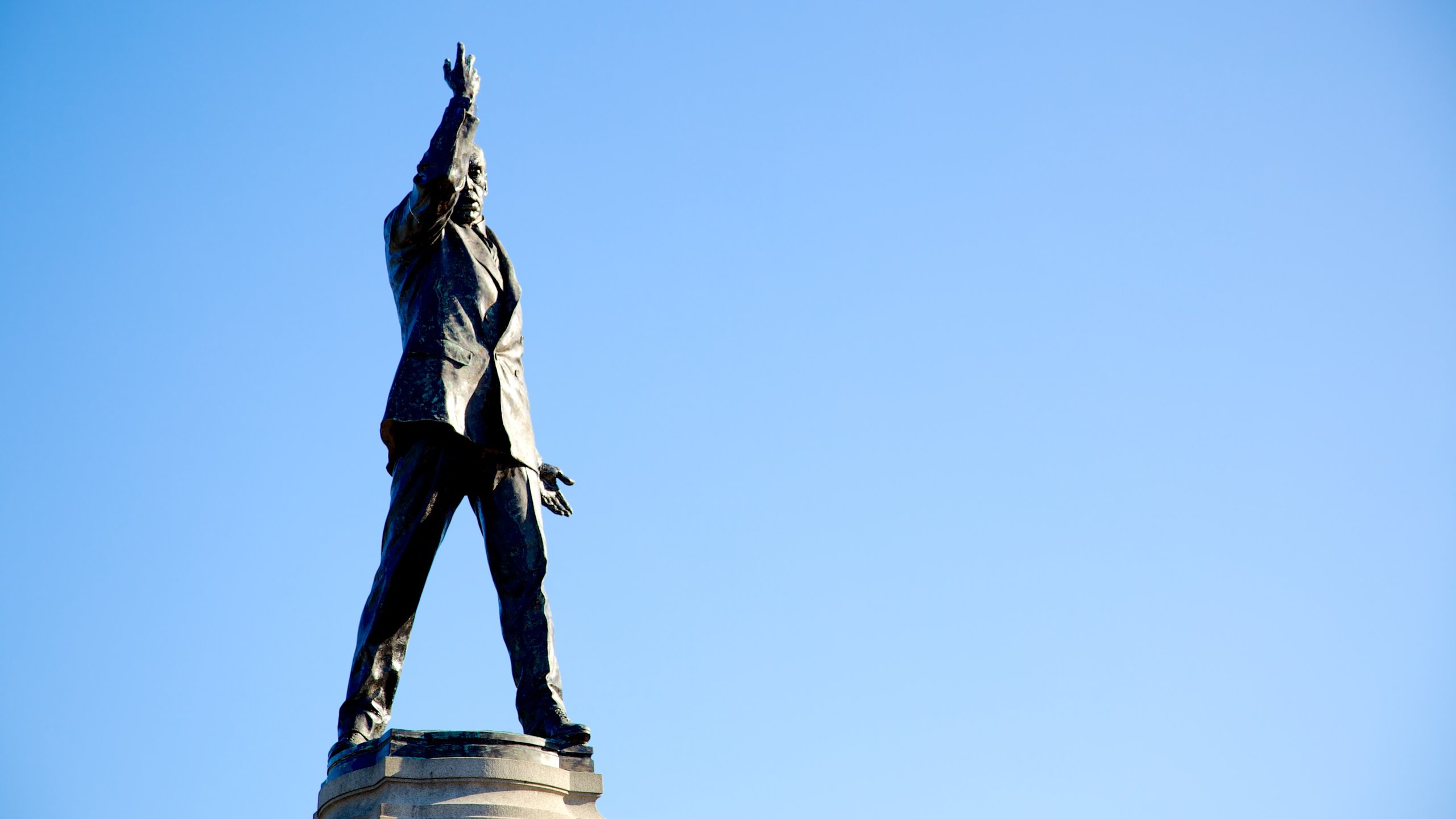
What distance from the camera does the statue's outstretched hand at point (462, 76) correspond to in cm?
993

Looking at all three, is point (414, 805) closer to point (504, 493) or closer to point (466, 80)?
point (504, 493)

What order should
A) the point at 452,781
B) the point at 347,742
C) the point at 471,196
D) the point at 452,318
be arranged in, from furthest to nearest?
the point at 471,196
the point at 452,318
the point at 347,742
the point at 452,781

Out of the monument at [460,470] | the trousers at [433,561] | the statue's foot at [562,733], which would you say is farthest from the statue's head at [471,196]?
the statue's foot at [562,733]

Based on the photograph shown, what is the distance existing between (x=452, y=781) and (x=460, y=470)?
1.96 metres

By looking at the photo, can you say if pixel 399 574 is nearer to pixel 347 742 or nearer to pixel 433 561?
pixel 433 561

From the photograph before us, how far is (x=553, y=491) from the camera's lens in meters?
10.3

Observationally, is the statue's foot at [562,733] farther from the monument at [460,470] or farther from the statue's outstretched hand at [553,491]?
the statue's outstretched hand at [553,491]

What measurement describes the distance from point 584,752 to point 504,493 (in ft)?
5.25

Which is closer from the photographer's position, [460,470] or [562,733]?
[562,733]

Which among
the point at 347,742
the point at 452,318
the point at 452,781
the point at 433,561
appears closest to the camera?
the point at 452,781

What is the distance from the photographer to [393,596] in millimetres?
9375

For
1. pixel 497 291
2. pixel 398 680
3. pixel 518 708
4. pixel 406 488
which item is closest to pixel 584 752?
pixel 518 708

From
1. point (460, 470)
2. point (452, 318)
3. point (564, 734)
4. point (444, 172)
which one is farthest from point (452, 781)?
point (444, 172)

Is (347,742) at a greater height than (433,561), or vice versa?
(433,561)
